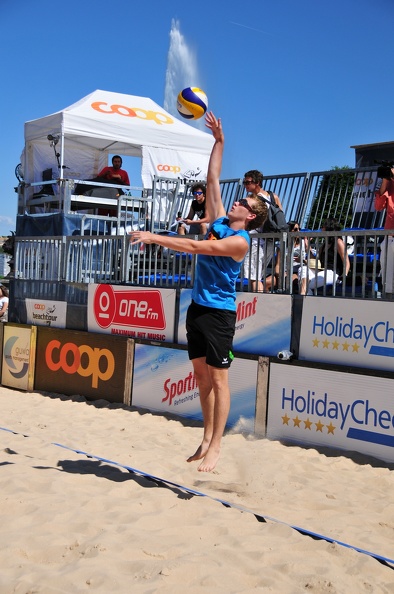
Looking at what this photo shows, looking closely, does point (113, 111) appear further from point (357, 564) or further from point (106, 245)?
point (357, 564)

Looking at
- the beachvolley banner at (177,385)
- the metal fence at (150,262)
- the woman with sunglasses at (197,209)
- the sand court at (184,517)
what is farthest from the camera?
the woman with sunglasses at (197,209)

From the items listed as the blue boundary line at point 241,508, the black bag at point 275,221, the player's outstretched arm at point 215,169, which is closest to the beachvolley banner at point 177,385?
the black bag at point 275,221

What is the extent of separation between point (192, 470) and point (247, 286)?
2.89 m

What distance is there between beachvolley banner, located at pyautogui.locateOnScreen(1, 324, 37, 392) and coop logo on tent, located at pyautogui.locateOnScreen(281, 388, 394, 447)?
5041 mm

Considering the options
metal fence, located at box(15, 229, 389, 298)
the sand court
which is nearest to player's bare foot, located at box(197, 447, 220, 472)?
the sand court

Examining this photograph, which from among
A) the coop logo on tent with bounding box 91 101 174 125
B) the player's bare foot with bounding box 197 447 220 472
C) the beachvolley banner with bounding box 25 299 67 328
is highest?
the coop logo on tent with bounding box 91 101 174 125

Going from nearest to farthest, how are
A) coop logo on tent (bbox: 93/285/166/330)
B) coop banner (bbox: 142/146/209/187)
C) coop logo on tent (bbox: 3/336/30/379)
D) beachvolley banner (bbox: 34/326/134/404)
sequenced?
coop logo on tent (bbox: 93/285/166/330), beachvolley banner (bbox: 34/326/134/404), coop logo on tent (bbox: 3/336/30/379), coop banner (bbox: 142/146/209/187)

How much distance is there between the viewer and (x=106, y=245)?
9.83 metres

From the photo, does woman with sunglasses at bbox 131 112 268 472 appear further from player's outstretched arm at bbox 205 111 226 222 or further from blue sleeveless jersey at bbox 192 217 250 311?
player's outstretched arm at bbox 205 111 226 222

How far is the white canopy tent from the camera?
13164mm

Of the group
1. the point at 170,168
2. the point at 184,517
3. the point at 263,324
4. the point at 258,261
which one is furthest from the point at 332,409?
the point at 170,168

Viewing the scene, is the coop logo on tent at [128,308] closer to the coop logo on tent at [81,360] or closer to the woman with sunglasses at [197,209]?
the coop logo on tent at [81,360]

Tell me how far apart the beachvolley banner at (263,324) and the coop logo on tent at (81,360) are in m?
2.44

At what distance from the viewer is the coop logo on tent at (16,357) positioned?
1102 centimetres
